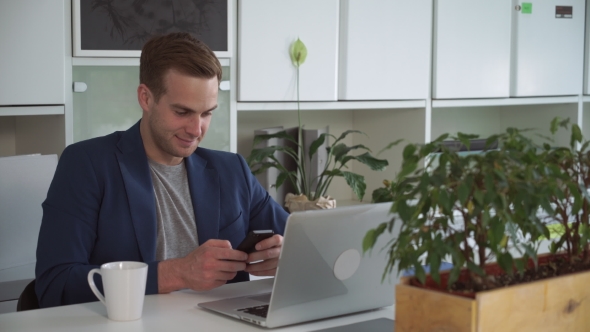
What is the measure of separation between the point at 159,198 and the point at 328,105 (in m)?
1.27

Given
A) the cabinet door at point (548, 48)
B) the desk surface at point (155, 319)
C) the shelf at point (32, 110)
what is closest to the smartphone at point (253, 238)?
the desk surface at point (155, 319)

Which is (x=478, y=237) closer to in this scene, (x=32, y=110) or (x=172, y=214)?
(x=172, y=214)

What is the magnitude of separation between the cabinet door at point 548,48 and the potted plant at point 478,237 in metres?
2.60

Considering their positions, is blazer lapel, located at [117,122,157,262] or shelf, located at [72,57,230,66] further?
shelf, located at [72,57,230,66]

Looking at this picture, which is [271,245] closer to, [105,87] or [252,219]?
[252,219]

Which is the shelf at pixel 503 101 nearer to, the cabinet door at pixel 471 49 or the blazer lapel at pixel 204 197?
the cabinet door at pixel 471 49

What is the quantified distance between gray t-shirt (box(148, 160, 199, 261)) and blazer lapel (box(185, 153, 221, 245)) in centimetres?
3

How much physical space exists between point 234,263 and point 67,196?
45 cm

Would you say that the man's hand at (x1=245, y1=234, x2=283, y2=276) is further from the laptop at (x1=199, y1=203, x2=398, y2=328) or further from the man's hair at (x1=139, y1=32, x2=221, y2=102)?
the man's hair at (x1=139, y1=32, x2=221, y2=102)

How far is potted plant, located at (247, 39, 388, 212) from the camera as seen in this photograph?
2.97 m

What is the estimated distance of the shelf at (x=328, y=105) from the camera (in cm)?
295

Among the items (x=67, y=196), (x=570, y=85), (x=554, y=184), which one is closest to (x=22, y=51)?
(x=67, y=196)

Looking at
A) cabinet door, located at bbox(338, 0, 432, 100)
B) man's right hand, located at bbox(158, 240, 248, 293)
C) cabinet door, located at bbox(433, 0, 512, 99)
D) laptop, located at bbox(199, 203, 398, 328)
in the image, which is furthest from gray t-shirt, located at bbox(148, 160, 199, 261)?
cabinet door, located at bbox(433, 0, 512, 99)

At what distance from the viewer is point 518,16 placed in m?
3.56
